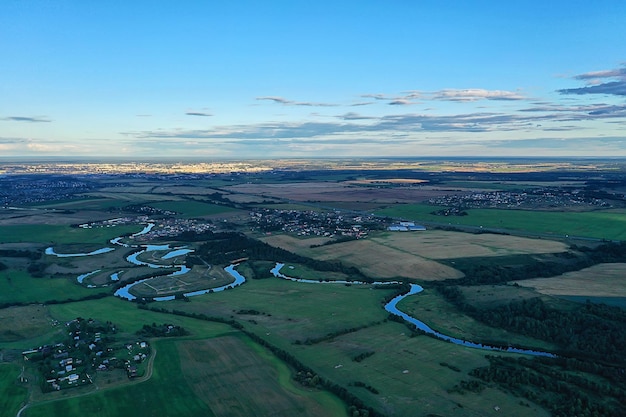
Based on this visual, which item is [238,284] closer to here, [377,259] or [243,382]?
[377,259]

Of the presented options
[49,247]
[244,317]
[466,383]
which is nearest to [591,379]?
[466,383]

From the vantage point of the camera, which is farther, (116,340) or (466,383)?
(116,340)

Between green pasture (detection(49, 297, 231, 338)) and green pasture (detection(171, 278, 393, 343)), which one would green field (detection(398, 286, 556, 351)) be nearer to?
green pasture (detection(171, 278, 393, 343))

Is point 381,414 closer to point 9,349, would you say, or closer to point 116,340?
point 116,340

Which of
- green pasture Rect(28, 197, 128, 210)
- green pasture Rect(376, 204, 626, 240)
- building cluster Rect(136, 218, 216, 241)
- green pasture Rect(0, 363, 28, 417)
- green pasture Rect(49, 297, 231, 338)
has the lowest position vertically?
green pasture Rect(0, 363, 28, 417)

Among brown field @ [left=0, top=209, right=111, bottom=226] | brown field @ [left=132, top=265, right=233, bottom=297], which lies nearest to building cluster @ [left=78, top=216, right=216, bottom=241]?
brown field @ [left=0, top=209, right=111, bottom=226]

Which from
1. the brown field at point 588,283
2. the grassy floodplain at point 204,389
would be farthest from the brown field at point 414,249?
the grassy floodplain at point 204,389

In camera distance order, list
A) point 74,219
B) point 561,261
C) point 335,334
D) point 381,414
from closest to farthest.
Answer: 1. point 381,414
2. point 335,334
3. point 561,261
4. point 74,219
